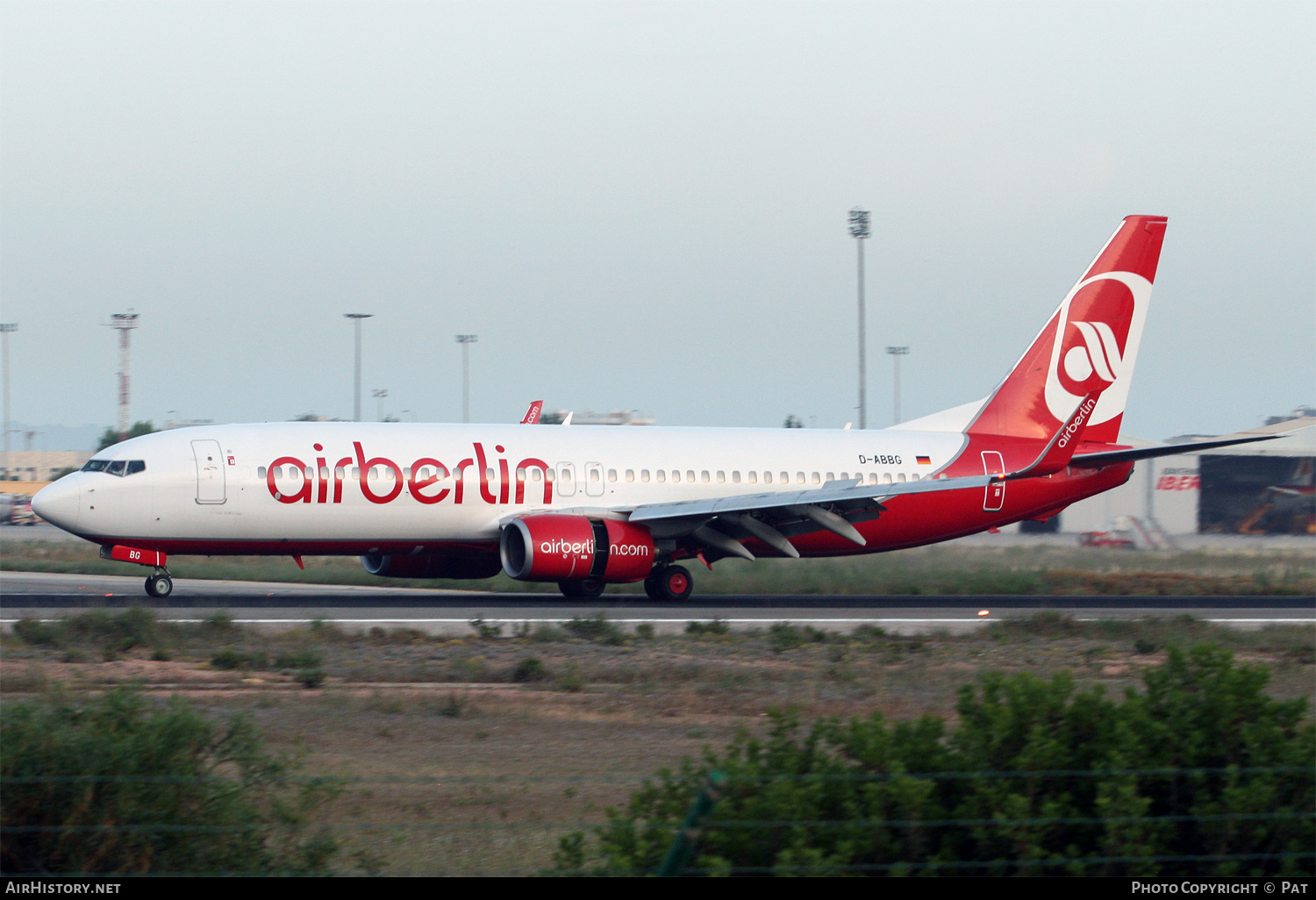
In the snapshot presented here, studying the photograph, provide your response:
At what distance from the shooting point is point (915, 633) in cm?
2011

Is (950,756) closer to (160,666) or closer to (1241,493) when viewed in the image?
(160,666)

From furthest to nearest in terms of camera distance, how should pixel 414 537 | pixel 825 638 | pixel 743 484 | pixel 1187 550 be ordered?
pixel 1187 550
pixel 743 484
pixel 414 537
pixel 825 638

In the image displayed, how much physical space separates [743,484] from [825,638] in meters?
8.98

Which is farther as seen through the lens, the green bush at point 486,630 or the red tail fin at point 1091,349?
the red tail fin at point 1091,349

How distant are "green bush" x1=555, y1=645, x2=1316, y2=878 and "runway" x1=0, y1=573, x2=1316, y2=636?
13141 millimetres

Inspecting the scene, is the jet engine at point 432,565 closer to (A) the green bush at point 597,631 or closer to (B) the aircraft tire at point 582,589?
(B) the aircraft tire at point 582,589

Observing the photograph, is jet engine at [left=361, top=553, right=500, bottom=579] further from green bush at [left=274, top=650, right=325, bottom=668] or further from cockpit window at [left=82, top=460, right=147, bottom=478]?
green bush at [left=274, top=650, right=325, bottom=668]

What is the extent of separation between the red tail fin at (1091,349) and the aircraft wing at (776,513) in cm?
486

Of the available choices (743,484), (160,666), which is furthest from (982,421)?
(160,666)

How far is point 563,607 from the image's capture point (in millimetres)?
23734

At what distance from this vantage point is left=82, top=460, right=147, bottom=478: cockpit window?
23234mm

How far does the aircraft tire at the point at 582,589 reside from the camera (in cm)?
2623

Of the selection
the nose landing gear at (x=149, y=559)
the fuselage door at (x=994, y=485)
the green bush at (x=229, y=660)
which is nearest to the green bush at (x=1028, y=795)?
the green bush at (x=229, y=660)

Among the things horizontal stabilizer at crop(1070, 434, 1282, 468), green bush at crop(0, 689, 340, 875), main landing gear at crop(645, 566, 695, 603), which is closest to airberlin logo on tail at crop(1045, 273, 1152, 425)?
horizontal stabilizer at crop(1070, 434, 1282, 468)
